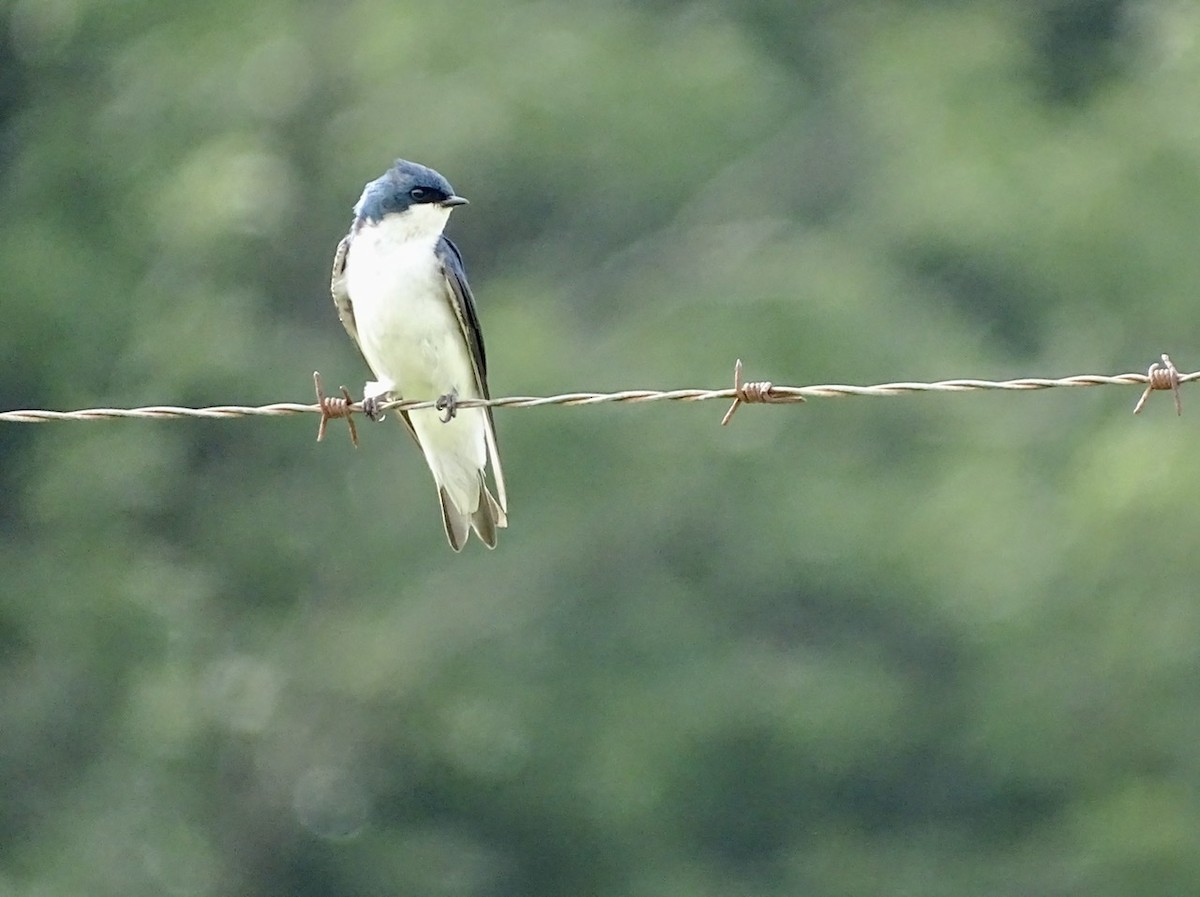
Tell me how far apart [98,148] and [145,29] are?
824mm

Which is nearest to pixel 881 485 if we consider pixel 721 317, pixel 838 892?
pixel 721 317

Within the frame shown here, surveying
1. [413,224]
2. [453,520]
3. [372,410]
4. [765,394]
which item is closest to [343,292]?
[413,224]

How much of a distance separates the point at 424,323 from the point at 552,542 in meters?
8.83

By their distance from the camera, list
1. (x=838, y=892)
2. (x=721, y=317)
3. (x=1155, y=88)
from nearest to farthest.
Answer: (x=838, y=892) → (x=721, y=317) → (x=1155, y=88)

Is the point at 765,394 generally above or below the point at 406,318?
below

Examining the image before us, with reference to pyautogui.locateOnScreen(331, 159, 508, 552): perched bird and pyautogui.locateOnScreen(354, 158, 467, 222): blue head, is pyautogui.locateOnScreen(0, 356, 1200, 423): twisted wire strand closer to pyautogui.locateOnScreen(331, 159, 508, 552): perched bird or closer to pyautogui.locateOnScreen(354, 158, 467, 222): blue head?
pyautogui.locateOnScreen(331, 159, 508, 552): perched bird

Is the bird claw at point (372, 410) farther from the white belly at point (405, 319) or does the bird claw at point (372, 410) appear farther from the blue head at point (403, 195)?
the blue head at point (403, 195)

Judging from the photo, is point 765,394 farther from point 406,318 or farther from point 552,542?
point 552,542

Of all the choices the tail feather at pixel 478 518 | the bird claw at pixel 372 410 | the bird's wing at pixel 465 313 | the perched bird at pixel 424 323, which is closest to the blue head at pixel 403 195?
the perched bird at pixel 424 323

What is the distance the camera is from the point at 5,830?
50.1 feet

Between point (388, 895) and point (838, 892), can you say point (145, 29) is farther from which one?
point (838, 892)

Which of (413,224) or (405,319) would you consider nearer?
(405,319)

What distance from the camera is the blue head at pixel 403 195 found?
710 cm

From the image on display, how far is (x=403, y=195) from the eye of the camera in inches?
280
